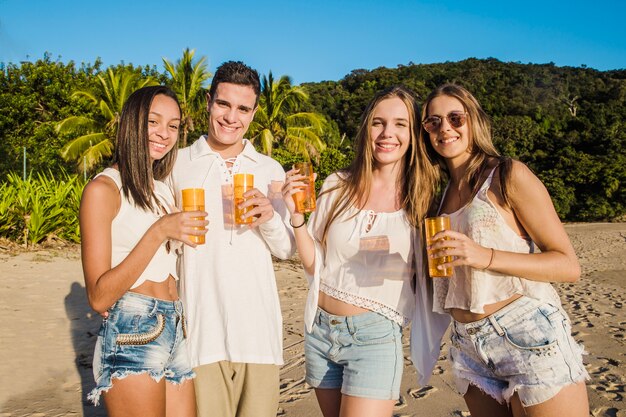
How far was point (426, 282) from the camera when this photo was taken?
10.1 ft

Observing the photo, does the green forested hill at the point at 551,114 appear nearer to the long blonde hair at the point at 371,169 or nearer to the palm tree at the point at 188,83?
the palm tree at the point at 188,83

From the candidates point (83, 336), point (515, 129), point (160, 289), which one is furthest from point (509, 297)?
point (515, 129)

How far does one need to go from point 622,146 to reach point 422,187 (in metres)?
38.0

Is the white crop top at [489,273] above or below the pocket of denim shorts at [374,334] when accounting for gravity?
above

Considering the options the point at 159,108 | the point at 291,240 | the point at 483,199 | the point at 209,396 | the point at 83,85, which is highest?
the point at 83,85

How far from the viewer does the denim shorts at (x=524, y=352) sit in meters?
2.45

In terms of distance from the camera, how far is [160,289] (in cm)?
276

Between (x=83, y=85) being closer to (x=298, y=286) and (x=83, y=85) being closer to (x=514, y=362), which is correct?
(x=298, y=286)

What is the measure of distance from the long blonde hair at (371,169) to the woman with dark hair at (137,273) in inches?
41.8

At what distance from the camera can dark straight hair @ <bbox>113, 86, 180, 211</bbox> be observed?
8.87 feet

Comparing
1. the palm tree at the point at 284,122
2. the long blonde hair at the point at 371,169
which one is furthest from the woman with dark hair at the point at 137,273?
the palm tree at the point at 284,122

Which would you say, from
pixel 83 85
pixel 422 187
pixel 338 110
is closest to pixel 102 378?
pixel 422 187

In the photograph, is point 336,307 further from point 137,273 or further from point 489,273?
point 137,273

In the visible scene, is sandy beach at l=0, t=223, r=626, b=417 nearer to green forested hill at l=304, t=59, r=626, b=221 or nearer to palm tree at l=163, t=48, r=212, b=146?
palm tree at l=163, t=48, r=212, b=146
